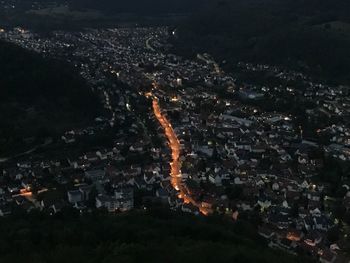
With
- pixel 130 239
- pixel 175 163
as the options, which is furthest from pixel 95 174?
pixel 130 239

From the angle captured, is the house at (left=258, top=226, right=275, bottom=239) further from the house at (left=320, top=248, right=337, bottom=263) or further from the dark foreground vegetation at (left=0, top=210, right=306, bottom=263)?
the house at (left=320, top=248, right=337, bottom=263)

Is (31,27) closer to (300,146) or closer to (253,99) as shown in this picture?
(253,99)

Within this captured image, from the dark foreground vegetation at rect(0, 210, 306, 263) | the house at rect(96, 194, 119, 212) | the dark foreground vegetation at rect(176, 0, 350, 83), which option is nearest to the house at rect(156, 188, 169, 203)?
the house at rect(96, 194, 119, 212)

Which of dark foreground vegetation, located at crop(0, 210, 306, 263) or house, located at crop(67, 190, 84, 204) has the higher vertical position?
dark foreground vegetation, located at crop(0, 210, 306, 263)

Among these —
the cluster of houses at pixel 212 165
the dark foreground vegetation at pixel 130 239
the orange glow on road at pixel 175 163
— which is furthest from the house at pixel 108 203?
the orange glow on road at pixel 175 163

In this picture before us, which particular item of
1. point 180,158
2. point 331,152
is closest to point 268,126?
point 331,152

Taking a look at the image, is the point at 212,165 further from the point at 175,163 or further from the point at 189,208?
the point at 189,208

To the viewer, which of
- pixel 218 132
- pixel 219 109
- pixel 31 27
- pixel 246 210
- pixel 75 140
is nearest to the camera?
pixel 246 210

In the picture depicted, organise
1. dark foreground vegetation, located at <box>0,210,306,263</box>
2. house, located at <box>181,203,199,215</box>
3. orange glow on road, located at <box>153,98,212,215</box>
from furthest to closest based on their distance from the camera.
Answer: orange glow on road, located at <box>153,98,212,215</box> → house, located at <box>181,203,199,215</box> → dark foreground vegetation, located at <box>0,210,306,263</box>
